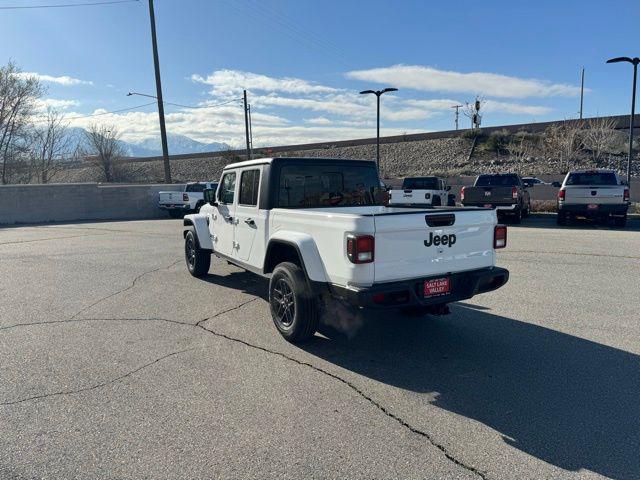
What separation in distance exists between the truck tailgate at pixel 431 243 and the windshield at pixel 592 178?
1282cm

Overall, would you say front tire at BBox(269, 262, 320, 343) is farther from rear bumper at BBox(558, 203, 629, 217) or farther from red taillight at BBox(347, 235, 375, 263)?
rear bumper at BBox(558, 203, 629, 217)

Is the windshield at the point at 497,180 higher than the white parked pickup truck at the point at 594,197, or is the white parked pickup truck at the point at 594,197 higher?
the windshield at the point at 497,180

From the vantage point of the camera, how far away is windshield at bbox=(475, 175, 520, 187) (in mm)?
17750

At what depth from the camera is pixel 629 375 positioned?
13.0 feet

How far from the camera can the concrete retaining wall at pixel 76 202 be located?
20.3m

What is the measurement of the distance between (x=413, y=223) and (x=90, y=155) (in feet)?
201

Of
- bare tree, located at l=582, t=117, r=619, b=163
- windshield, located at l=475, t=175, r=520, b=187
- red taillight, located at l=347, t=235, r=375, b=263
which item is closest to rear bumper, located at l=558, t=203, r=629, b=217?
windshield, located at l=475, t=175, r=520, b=187

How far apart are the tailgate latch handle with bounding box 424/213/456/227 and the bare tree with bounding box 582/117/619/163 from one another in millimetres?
40434

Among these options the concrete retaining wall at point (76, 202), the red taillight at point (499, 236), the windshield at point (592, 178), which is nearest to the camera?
the red taillight at point (499, 236)

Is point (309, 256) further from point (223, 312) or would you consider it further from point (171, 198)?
point (171, 198)

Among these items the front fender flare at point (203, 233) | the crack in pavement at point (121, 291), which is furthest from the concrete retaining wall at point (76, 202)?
the front fender flare at point (203, 233)

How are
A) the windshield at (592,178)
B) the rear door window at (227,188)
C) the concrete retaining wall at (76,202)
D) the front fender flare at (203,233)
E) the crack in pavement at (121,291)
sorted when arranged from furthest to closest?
1. the concrete retaining wall at (76,202)
2. the windshield at (592,178)
3. the front fender flare at (203,233)
4. the rear door window at (227,188)
5. the crack in pavement at (121,291)

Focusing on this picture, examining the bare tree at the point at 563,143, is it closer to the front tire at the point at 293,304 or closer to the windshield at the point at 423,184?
the windshield at the point at 423,184

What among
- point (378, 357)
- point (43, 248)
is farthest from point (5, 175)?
point (378, 357)
